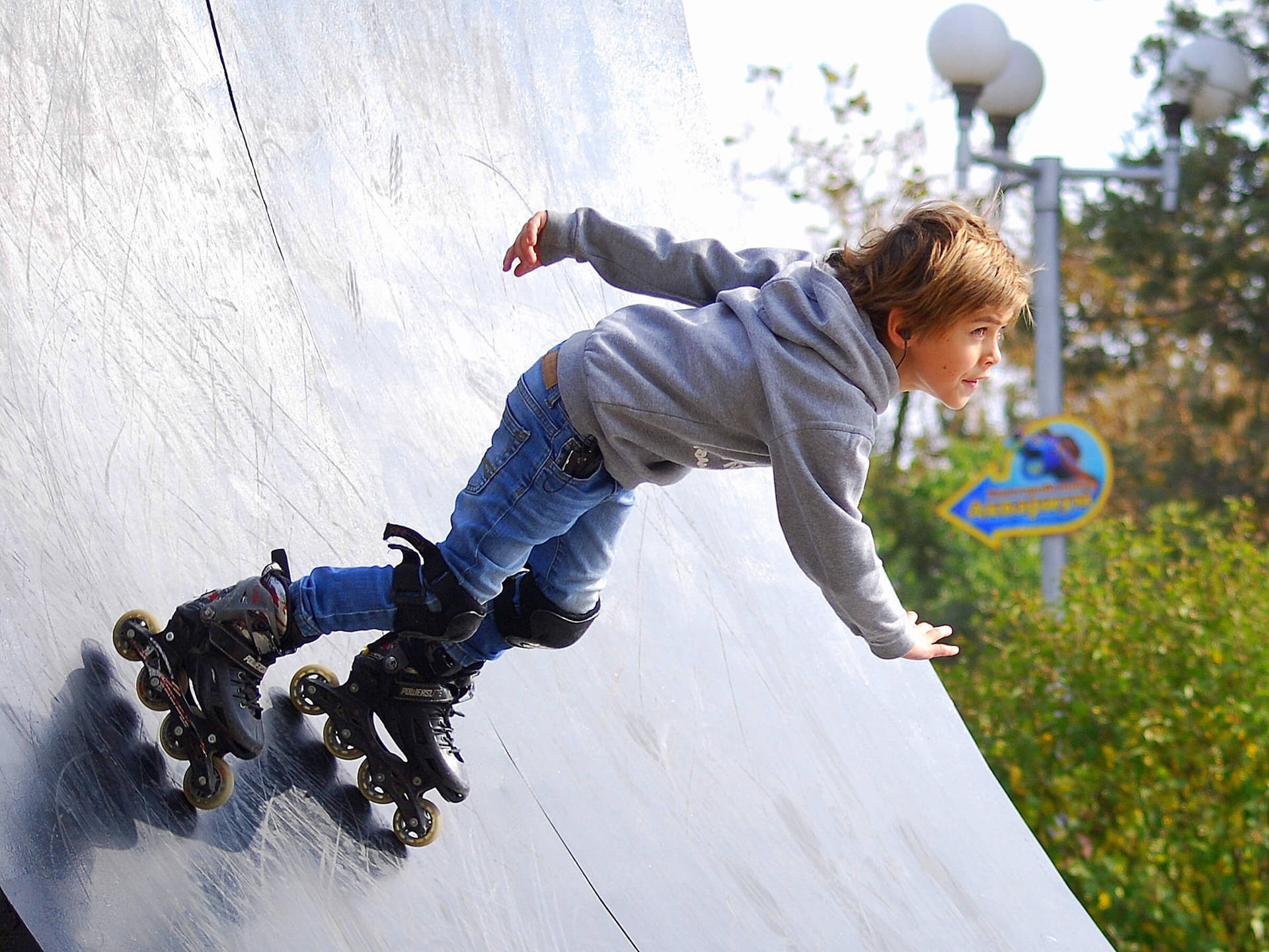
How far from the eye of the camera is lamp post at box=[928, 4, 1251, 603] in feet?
24.0

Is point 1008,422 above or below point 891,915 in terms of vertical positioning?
below

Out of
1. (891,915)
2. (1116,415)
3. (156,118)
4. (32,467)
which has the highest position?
(156,118)

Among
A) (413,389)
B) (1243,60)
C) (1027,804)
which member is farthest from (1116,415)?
(413,389)

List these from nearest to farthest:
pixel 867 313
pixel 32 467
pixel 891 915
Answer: pixel 867 313 → pixel 32 467 → pixel 891 915

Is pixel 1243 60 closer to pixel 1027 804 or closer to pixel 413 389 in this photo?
pixel 1027 804

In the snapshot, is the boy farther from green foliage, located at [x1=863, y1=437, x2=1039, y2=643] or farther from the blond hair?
green foliage, located at [x1=863, y1=437, x2=1039, y2=643]

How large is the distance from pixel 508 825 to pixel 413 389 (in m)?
1.13

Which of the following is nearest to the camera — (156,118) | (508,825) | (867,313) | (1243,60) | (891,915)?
(867,313)

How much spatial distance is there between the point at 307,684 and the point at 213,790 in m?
0.30

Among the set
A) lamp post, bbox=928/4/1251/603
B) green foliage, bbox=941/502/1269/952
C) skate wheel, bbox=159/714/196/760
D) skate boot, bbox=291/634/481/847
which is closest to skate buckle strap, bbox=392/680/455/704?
skate boot, bbox=291/634/481/847

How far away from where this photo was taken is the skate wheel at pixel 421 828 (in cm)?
246

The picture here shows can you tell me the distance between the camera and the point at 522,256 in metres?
2.37

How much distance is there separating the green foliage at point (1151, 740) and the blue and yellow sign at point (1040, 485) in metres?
2.00

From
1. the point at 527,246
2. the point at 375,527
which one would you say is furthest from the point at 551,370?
the point at 375,527
